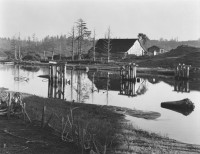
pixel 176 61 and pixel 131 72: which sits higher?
pixel 176 61

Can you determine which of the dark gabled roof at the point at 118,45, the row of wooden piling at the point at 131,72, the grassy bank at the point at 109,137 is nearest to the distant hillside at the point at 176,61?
the dark gabled roof at the point at 118,45

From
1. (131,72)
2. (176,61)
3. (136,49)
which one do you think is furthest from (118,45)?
(131,72)

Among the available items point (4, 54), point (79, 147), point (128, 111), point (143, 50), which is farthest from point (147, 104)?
point (4, 54)

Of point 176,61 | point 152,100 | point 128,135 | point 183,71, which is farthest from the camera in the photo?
point 176,61

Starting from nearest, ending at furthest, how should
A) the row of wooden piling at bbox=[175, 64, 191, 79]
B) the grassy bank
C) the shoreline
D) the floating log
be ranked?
1. the grassy bank
2. the shoreline
3. the floating log
4. the row of wooden piling at bbox=[175, 64, 191, 79]

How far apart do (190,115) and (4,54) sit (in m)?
109

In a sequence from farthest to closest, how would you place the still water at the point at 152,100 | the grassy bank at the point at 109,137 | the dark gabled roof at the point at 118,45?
the dark gabled roof at the point at 118,45 < the still water at the point at 152,100 < the grassy bank at the point at 109,137

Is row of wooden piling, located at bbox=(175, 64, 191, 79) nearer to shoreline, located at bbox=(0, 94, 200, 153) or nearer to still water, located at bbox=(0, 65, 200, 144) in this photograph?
still water, located at bbox=(0, 65, 200, 144)

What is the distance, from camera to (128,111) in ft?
74.2

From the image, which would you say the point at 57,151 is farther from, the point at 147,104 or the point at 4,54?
the point at 4,54

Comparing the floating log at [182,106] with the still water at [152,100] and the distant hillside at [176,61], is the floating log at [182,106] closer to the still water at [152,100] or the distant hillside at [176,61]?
the still water at [152,100]

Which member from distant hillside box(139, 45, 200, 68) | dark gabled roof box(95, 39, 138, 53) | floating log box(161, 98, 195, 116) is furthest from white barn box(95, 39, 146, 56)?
floating log box(161, 98, 195, 116)

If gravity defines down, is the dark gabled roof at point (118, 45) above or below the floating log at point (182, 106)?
above

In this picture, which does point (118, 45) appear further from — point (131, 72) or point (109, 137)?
point (109, 137)
